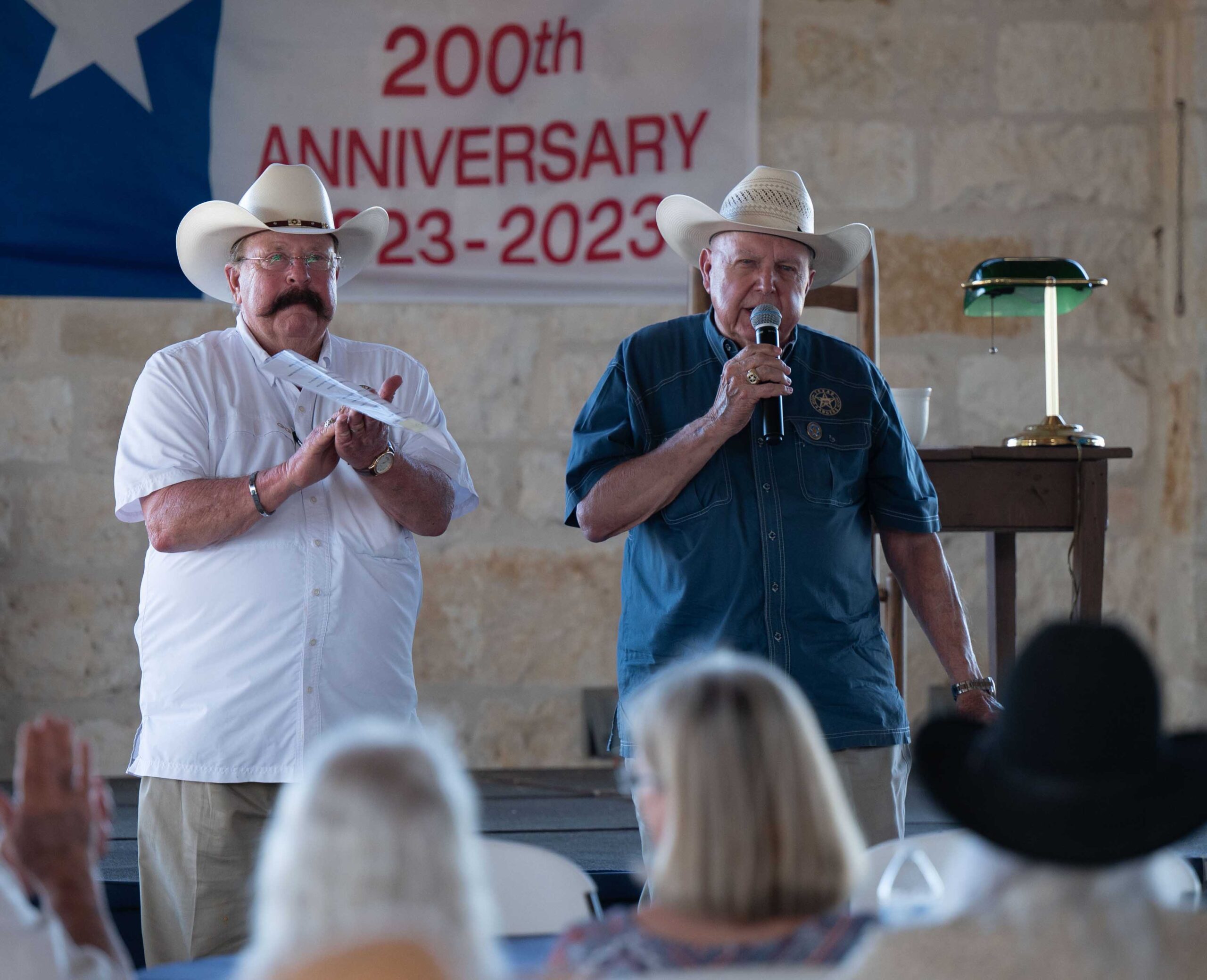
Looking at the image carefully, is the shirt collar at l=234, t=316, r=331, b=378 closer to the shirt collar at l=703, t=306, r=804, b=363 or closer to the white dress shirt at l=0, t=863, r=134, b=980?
the shirt collar at l=703, t=306, r=804, b=363

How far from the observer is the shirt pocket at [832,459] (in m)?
2.40

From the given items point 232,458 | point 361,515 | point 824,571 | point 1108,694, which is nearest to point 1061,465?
point 824,571

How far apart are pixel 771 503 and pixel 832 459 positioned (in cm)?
16

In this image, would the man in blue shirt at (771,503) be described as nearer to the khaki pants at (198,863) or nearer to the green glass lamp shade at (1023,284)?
the khaki pants at (198,863)

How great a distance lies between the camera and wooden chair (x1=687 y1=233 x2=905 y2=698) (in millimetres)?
3436

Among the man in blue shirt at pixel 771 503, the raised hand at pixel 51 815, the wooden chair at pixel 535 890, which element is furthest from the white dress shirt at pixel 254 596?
the raised hand at pixel 51 815

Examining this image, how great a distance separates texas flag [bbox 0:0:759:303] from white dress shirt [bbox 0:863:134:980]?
3205 mm

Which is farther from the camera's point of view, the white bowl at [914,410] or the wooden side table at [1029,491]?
the white bowl at [914,410]

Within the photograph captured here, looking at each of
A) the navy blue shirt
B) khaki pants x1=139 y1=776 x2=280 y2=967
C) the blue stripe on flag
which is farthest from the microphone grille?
the blue stripe on flag

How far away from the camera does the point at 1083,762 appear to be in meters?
1.18

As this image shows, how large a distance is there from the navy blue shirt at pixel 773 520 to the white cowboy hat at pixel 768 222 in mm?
205

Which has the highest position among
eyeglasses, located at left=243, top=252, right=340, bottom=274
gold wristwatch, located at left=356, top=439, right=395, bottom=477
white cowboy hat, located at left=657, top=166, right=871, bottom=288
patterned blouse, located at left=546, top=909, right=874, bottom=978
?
white cowboy hat, located at left=657, top=166, right=871, bottom=288

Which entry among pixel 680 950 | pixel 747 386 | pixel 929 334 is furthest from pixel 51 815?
pixel 929 334

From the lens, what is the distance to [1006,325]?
4418mm
